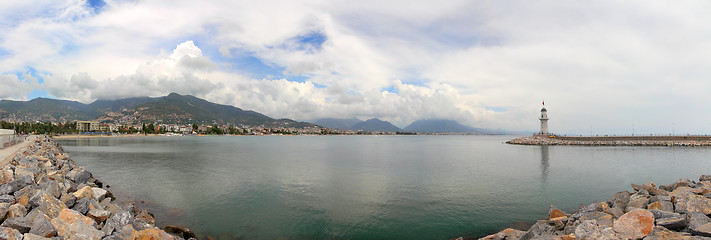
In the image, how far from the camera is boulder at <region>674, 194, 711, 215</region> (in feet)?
27.7

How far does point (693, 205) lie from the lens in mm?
8641

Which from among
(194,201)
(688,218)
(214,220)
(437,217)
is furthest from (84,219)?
(688,218)

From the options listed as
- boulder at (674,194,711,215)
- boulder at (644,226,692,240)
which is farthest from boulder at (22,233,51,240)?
boulder at (674,194,711,215)

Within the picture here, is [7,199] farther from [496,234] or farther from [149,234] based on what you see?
[496,234]

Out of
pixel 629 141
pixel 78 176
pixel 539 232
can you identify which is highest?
pixel 629 141

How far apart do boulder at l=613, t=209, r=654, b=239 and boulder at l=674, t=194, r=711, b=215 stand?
99.7 inches

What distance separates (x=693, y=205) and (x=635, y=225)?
338 cm

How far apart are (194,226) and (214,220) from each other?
900mm

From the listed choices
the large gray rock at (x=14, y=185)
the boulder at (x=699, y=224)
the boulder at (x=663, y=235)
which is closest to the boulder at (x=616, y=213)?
the boulder at (x=699, y=224)

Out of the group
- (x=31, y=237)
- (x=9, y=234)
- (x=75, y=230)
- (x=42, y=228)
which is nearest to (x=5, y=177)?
(x=75, y=230)

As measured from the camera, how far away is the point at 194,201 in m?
15.5

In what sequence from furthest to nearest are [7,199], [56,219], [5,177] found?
[5,177]
[7,199]
[56,219]

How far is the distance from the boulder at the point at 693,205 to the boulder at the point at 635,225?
253 cm

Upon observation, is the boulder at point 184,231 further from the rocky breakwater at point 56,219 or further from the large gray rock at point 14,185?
the large gray rock at point 14,185
